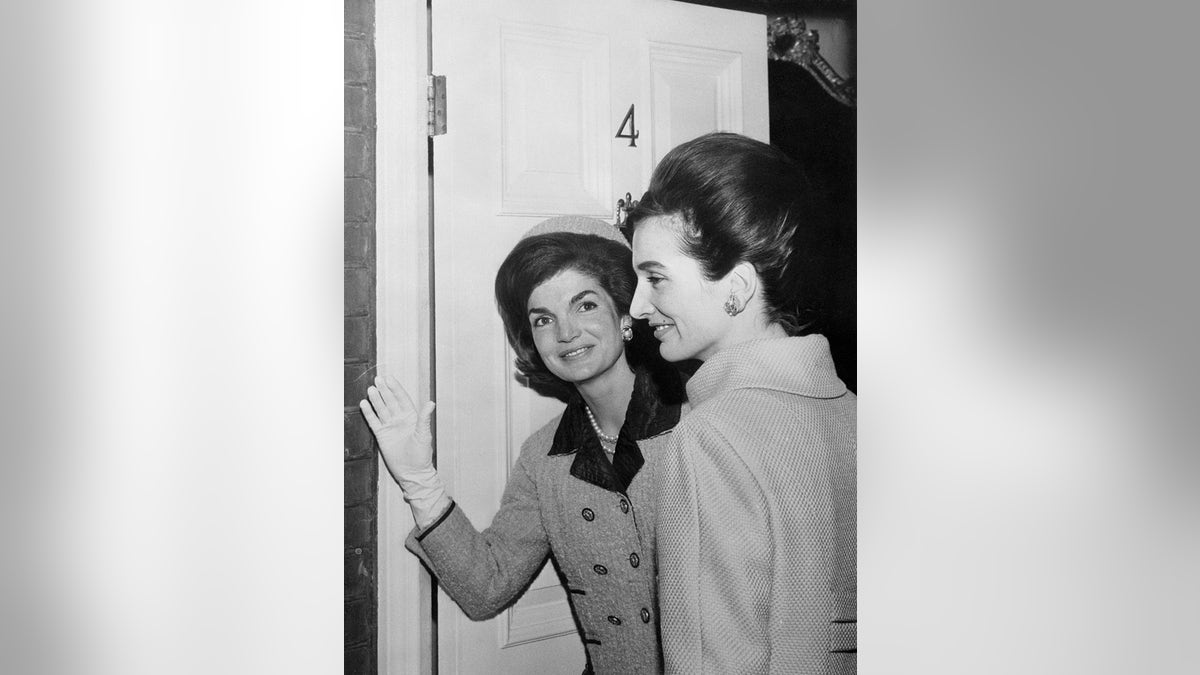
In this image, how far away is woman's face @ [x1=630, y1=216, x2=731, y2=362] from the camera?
1766 mm

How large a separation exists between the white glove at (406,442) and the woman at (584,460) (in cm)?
3

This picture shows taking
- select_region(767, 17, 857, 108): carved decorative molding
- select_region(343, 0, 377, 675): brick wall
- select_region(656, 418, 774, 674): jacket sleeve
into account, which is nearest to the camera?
select_region(343, 0, 377, 675): brick wall

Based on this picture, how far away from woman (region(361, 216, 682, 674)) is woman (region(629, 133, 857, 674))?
39 mm

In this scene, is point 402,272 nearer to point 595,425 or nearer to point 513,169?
point 513,169

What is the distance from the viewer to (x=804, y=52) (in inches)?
75.3

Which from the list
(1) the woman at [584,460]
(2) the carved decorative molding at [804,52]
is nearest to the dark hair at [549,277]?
(1) the woman at [584,460]

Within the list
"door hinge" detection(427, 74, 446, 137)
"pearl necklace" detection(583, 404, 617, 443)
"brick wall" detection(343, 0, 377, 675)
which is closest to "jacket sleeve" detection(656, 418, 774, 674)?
"pearl necklace" detection(583, 404, 617, 443)

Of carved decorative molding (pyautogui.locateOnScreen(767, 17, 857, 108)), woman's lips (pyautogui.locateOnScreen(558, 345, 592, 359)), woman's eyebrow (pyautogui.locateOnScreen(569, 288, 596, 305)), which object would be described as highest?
carved decorative molding (pyautogui.locateOnScreen(767, 17, 857, 108))

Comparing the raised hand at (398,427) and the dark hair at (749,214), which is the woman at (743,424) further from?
the raised hand at (398,427)

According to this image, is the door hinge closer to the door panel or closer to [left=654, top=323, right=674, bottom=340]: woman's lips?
the door panel
